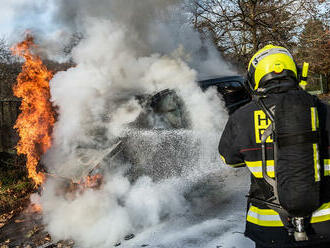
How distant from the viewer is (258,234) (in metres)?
1.79

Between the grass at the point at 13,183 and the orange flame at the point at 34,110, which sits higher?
the orange flame at the point at 34,110

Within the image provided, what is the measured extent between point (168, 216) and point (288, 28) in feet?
19.9

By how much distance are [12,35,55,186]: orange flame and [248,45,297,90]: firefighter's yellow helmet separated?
389 centimetres

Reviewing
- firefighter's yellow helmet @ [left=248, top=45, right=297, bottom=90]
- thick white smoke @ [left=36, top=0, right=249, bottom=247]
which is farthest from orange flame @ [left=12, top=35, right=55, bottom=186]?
firefighter's yellow helmet @ [left=248, top=45, right=297, bottom=90]

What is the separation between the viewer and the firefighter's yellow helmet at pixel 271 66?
1.75m

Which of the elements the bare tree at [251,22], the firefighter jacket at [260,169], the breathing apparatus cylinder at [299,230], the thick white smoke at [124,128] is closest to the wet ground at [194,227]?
the thick white smoke at [124,128]

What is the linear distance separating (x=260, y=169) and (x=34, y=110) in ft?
15.1

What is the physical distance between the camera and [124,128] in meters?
4.52

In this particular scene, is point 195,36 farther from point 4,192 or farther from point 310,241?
point 310,241

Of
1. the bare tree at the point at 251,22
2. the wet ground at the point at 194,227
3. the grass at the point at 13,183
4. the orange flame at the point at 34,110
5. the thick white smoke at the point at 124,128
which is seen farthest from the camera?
the bare tree at the point at 251,22

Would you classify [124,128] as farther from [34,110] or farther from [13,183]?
[13,183]

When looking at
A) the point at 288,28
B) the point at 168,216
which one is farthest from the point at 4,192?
the point at 288,28

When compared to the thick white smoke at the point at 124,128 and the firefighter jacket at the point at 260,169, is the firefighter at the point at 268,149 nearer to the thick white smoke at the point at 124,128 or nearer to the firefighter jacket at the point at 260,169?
the firefighter jacket at the point at 260,169

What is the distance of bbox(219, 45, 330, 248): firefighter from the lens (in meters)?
1.68
